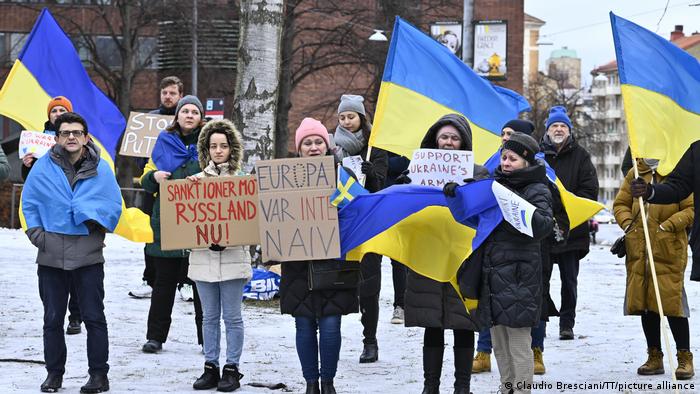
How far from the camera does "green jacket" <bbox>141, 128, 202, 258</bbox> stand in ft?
29.6

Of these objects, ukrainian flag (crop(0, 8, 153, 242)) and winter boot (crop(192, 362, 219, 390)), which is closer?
winter boot (crop(192, 362, 219, 390))

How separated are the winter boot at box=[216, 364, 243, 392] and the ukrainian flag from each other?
9.33 ft

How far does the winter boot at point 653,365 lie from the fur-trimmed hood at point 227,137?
3307 millimetres

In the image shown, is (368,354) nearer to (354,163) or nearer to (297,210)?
(354,163)

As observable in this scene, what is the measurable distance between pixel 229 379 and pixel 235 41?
3363cm

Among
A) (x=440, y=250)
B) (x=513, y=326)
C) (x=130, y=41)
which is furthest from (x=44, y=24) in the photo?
(x=130, y=41)

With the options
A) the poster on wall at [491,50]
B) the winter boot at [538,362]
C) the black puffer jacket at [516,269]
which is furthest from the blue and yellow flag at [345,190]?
the poster on wall at [491,50]

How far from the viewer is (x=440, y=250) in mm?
7578

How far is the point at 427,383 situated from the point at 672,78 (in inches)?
111

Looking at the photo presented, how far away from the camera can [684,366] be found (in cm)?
873

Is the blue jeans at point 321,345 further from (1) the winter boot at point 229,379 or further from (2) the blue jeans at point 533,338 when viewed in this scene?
(2) the blue jeans at point 533,338

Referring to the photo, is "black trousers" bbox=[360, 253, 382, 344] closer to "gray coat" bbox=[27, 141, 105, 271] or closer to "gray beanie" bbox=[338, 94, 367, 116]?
"gray beanie" bbox=[338, 94, 367, 116]

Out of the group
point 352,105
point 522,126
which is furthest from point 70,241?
point 522,126

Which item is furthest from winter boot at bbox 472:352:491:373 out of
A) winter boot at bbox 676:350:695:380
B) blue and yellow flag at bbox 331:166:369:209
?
blue and yellow flag at bbox 331:166:369:209
